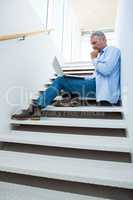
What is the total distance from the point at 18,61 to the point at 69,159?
118cm

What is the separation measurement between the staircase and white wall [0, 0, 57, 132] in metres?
0.24

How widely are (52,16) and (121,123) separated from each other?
2532 millimetres

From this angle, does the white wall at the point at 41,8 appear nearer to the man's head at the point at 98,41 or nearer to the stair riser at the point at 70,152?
the man's head at the point at 98,41

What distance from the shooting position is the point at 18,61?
2092 millimetres

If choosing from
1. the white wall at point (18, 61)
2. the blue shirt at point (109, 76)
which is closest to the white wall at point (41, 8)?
the white wall at point (18, 61)

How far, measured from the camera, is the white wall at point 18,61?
1.82 metres

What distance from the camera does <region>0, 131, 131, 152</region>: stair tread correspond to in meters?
1.29

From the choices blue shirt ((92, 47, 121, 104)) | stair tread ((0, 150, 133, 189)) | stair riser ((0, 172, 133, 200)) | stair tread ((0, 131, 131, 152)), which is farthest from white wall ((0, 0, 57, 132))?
blue shirt ((92, 47, 121, 104))

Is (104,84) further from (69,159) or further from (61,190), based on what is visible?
(61,190)

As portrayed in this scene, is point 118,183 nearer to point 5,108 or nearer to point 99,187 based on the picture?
point 99,187

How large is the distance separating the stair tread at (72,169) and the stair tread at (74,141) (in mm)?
83

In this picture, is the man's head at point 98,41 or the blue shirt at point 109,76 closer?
the blue shirt at point 109,76

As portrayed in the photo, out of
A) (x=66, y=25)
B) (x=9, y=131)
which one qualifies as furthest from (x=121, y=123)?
(x=66, y=25)

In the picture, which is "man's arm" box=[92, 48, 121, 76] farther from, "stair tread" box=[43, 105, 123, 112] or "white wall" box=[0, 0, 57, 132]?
"white wall" box=[0, 0, 57, 132]
